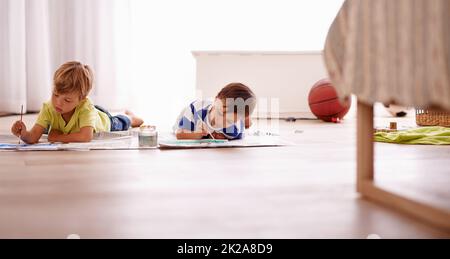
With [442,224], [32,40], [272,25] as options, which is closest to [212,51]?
[272,25]

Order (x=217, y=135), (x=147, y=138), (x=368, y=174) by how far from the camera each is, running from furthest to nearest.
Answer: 1. (x=217, y=135)
2. (x=147, y=138)
3. (x=368, y=174)

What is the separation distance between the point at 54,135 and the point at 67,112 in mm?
105

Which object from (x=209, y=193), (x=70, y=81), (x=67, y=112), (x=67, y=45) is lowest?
(x=209, y=193)

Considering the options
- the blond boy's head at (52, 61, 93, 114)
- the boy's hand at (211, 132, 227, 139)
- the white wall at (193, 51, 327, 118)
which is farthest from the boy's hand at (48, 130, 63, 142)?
the white wall at (193, 51, 327, 118)

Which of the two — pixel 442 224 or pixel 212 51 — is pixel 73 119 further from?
pixel 212 51

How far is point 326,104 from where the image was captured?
384cm

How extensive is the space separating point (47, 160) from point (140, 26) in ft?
9.88

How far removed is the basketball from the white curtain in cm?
159

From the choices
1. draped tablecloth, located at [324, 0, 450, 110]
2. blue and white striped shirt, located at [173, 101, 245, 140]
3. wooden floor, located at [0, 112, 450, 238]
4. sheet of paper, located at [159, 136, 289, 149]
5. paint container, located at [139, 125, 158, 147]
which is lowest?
wooden floor, located at [0, 112, 450, 238]

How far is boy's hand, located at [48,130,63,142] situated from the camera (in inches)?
93.8

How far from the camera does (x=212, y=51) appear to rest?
4430 mm

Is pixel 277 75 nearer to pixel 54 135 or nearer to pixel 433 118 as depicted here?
pixel 433 118

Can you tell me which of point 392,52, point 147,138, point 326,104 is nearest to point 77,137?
point 147,138

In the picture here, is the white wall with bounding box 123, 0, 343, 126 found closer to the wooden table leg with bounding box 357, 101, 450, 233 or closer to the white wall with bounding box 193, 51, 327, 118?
the white wall with bounding box 193, 51, 327, 118
